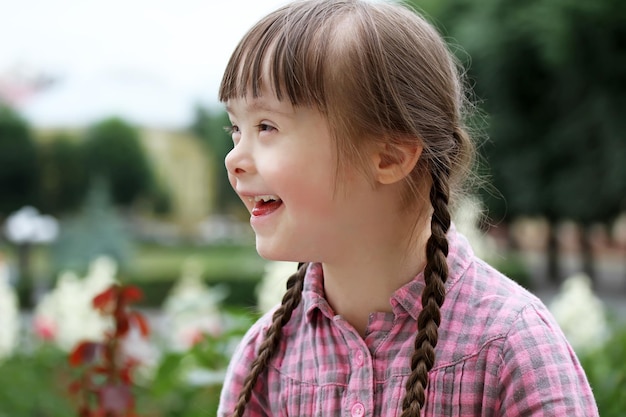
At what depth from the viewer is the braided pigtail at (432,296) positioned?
1.25 metres

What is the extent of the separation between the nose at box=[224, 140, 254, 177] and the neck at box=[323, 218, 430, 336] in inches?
7.9

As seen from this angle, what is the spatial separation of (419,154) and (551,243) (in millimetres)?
15937

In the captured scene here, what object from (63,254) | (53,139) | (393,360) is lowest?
(393,360)

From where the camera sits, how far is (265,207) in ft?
4.47

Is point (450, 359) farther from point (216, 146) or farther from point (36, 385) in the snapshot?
point (216, 146)

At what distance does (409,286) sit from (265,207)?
0.25 m

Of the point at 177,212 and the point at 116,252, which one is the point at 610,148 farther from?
the point at 177,212

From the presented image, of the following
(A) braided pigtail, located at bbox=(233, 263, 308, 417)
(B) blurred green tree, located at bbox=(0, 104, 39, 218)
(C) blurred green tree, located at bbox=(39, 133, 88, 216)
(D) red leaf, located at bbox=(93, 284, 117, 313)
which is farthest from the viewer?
(C) blurred green tree, located at bbox=(39, 133, 88, 216)

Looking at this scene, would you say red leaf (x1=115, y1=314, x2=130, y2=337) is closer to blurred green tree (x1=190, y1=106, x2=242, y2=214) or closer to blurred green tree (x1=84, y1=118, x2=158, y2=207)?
blurred green tree (x1=84, y1=118, x2=158, y2=207)

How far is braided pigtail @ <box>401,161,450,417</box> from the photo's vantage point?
125 cm

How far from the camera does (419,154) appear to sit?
134 centimetres

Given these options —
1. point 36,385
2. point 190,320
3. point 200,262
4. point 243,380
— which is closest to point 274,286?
point 190,320

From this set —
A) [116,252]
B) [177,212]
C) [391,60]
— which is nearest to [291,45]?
[391,60]

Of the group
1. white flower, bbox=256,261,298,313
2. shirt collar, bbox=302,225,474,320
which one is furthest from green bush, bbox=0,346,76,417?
shirt collar, bbox=302,225,474,320
